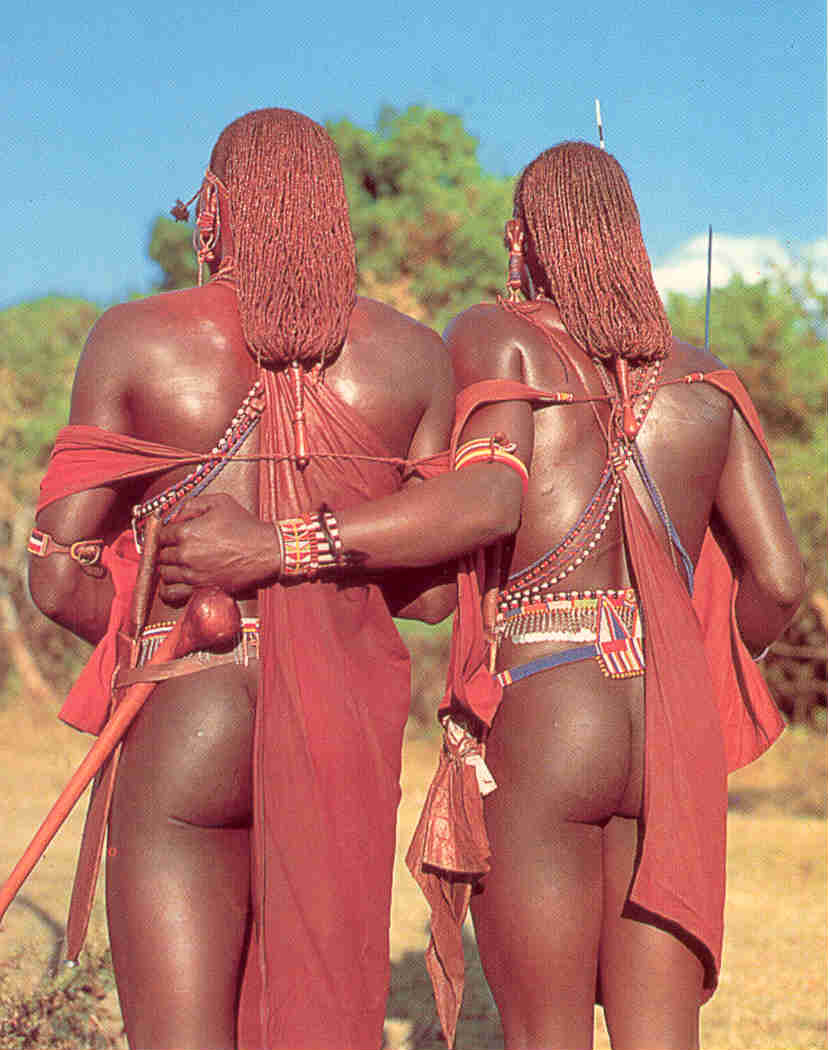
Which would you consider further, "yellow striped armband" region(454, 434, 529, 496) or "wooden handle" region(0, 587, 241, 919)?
"yellow striped armband" region(454, 434, 529, 496)

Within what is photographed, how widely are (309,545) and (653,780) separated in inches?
38.1

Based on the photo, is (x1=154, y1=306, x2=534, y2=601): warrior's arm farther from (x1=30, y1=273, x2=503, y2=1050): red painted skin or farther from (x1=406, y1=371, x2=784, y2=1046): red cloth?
(x1=406, y1=371, x2=784, y2=1046): red cloth

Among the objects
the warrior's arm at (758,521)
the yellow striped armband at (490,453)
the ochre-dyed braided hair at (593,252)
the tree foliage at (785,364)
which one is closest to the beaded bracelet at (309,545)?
the yellow striped armband at (490,453)

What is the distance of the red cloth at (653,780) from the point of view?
118 inches

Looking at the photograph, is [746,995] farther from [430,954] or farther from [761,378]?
[761,378]

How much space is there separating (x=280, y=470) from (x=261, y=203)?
22.4 inches

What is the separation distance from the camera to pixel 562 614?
3090 millimetres

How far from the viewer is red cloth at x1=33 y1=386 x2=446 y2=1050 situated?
267 cm

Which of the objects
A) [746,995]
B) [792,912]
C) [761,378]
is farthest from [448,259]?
[746,995]

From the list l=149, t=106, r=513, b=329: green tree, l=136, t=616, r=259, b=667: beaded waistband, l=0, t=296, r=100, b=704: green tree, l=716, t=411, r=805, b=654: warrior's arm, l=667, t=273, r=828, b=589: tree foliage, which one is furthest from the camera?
l=0, t=296, r=100, b=704: green tree

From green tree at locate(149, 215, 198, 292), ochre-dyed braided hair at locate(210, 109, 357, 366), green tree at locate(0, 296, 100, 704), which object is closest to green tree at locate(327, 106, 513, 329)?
green tree at locate(149, 215, 198, 292)

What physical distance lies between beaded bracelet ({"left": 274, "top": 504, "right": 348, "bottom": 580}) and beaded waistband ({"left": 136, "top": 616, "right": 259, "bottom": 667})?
131mm

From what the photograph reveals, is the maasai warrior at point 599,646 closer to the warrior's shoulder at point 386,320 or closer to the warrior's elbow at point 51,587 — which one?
the warrior's shoulder at point 386,320

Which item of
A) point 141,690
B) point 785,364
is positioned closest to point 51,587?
point 141,690
